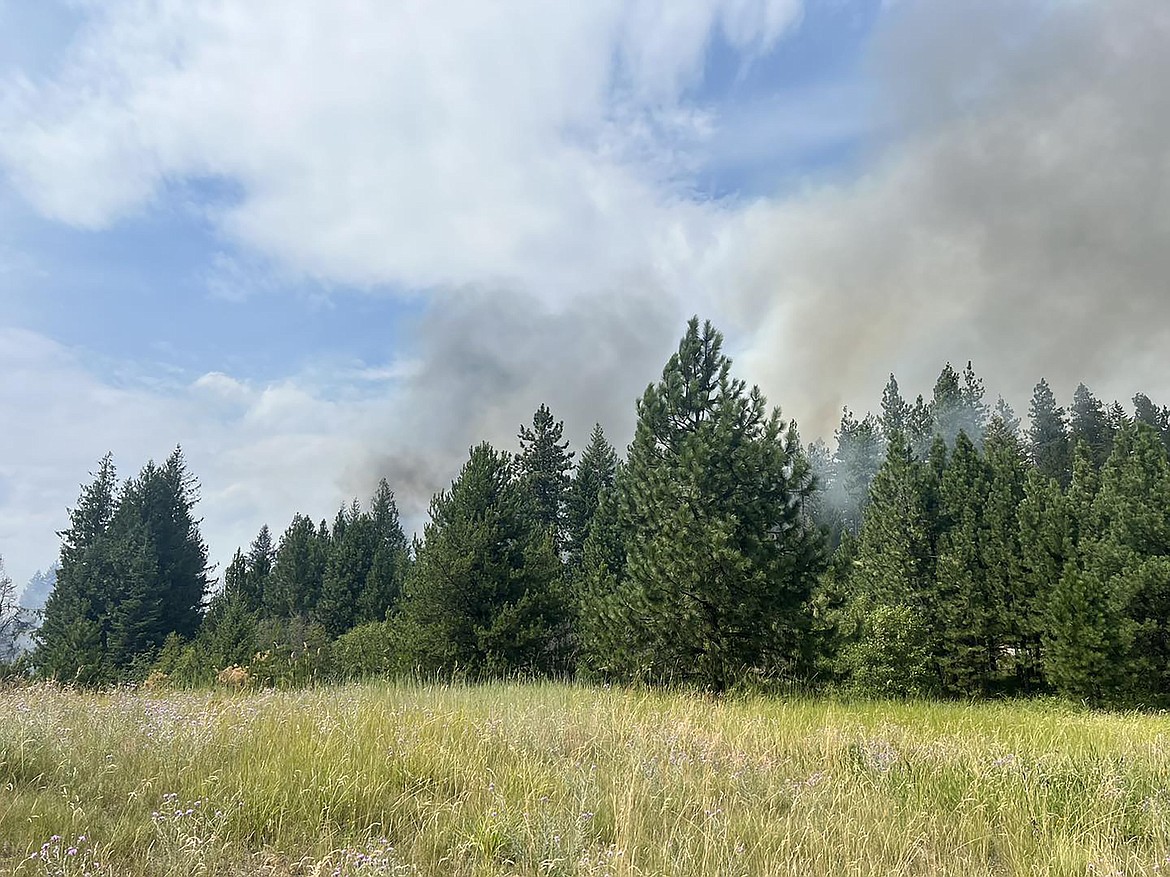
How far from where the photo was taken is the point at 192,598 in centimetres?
4391

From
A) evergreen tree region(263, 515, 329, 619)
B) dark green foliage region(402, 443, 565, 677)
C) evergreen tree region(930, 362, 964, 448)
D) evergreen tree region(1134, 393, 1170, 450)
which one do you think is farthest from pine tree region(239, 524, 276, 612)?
evergreen tree region(1134, 393, 1170, 450)

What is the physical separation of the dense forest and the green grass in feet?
16.9

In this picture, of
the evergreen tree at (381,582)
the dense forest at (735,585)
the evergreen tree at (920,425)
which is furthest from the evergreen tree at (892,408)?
the evergreen tree at (381,582)


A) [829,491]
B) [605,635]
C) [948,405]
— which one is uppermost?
[948,405]

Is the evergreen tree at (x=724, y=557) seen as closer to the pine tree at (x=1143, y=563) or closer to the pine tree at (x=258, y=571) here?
the pine tree at (x=1143, y=563)

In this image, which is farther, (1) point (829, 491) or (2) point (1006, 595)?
(1) point (829, 491)

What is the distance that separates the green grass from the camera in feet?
10.8

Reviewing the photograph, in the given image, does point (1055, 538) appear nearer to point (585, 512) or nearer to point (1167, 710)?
point (1167, 710)

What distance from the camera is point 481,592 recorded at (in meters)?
17.7

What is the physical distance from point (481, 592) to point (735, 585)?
26.9 feet

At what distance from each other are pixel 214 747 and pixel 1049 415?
8771 centimetres

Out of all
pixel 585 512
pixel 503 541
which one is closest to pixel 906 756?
pixel 503 541

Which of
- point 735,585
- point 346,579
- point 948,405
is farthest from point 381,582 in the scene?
point 948,405

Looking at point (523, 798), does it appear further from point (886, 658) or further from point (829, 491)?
point (829, 491)
